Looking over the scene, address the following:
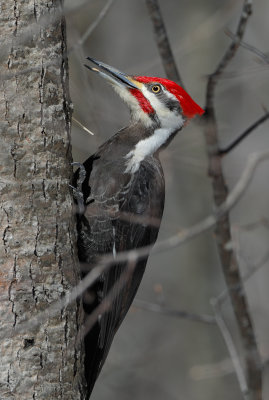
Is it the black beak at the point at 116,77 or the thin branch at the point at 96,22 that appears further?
the thin branch at the point at 96,22

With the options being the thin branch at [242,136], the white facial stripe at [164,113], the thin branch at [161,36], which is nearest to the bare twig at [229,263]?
the thin branch at [242,136]

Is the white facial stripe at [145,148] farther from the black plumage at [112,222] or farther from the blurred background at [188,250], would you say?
the blurred background at [188,250]

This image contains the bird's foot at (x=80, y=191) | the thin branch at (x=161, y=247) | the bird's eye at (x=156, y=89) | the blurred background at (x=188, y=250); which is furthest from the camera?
the blurred background at (x=188, y=250)

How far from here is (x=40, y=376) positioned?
107 inches

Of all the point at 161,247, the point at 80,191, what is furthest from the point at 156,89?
the point at 161,247

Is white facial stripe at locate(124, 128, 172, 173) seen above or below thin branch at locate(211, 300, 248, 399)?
above

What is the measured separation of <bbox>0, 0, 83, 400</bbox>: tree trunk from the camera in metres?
→ 2.68

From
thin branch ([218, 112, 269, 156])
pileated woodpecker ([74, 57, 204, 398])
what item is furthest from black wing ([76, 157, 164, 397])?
thin branch ([218, 112, 269, 156])

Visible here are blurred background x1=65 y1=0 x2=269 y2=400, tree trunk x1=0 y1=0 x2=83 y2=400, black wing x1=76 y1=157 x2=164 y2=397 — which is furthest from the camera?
blurred background x1=65 y1=0 x2=269 y2=400

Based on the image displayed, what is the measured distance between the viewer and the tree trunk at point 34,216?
8.79 feet

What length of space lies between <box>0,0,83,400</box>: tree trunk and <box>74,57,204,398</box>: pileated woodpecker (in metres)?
0.46

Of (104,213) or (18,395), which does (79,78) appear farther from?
(18,395)

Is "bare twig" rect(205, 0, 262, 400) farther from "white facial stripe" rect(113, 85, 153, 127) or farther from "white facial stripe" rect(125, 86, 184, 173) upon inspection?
"white facial stripe" rect(113, 85, 153, 127)

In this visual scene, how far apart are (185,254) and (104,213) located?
15.9 feet
